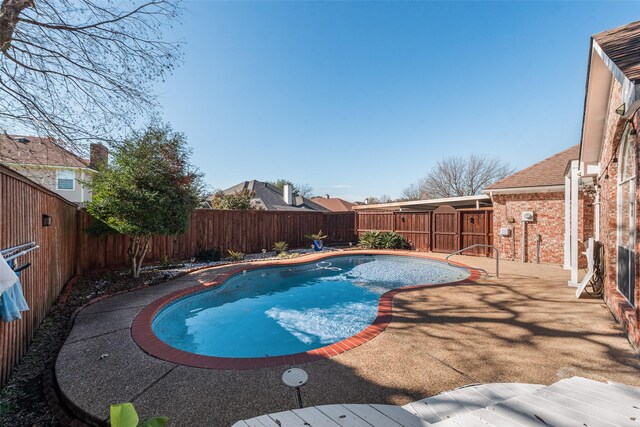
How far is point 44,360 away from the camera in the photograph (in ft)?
11.6

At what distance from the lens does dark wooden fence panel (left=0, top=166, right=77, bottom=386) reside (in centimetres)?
321

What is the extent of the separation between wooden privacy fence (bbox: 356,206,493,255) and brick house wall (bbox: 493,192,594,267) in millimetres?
910

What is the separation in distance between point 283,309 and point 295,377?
12.5 feet

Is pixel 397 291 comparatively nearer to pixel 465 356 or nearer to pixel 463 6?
pixel 465 356

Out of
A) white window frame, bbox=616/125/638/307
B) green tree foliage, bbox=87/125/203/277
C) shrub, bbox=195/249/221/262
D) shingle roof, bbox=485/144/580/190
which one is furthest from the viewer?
shrub, bbox=195/249/221/262

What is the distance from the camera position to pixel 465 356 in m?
3.46

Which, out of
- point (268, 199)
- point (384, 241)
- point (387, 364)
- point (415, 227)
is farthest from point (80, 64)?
point (268, 199)

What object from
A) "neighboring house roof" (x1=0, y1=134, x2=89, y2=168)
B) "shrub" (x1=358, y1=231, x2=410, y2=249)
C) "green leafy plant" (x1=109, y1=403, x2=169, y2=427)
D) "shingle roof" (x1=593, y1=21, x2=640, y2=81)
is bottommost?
"shrub" (x1=358, y1=231, x2=410, y2=249)

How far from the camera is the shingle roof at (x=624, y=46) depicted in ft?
9.00

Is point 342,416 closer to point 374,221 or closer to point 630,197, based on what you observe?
point 630,197

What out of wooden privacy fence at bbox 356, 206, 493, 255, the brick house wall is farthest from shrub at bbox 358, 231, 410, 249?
the brick house wall

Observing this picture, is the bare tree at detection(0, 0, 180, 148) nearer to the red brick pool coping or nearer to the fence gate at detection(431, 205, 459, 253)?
the red brick pool coping

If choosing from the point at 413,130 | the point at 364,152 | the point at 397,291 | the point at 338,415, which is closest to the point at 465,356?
the point at 338,415

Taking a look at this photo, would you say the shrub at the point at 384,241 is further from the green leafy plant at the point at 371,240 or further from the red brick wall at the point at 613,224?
the red brick wall at the point at 613,224
